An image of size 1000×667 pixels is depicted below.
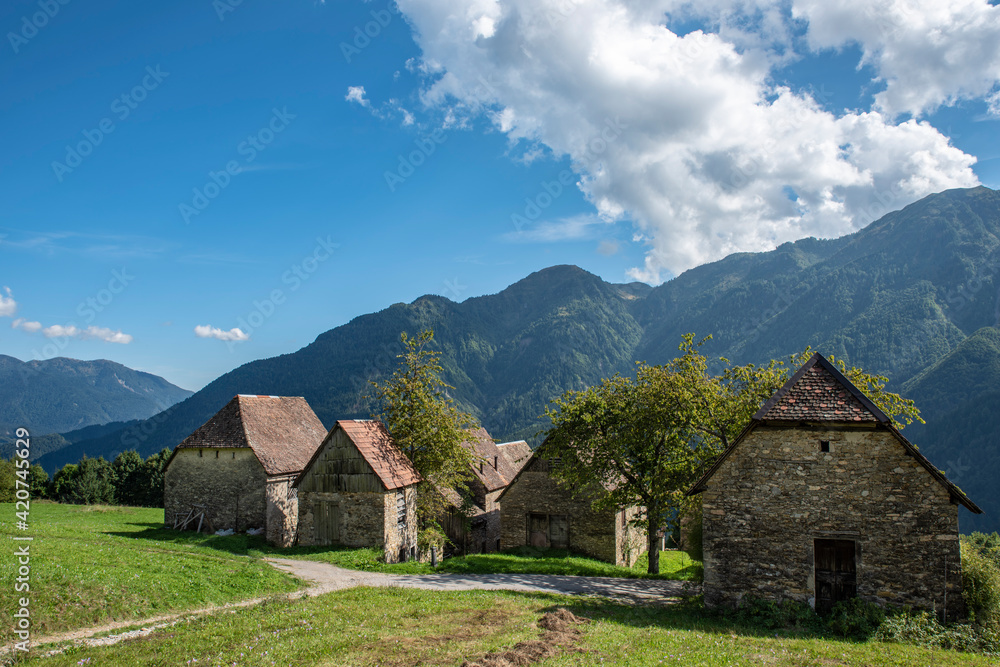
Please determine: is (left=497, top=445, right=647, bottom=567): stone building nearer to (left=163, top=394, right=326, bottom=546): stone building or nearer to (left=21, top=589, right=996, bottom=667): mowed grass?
(left=163, top=394, right=326, bottom=546): stone building

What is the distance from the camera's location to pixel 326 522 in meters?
26.8

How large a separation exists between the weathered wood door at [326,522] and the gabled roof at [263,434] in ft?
18.4

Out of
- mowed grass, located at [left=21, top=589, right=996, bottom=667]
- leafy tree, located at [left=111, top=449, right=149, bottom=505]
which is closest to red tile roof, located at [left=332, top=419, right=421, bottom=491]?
mowed grass, located at [left=21, top=589, right=996, bottom=667]

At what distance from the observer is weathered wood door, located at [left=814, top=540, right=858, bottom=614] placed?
15422 millimetres

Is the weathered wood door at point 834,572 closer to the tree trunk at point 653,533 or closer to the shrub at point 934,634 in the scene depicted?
the shrub at point 934,634

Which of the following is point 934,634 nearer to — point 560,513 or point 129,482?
point 560,513

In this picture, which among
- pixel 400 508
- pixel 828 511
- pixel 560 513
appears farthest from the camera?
pixel 560 513

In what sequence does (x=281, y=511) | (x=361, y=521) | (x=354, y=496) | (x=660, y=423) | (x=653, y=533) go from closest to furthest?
A: (x=660, y=423), (x=361, y=521), (x=354, y=496), (x=653, y=533), (x=281, y=511)

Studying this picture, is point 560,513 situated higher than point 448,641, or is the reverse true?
point 448,641

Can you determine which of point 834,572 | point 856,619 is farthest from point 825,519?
point 856,619

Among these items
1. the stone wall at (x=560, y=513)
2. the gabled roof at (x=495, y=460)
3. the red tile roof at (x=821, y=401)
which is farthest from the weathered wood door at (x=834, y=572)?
the gabled roof at (x=495, y=460)

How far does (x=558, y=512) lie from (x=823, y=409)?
18.8 m

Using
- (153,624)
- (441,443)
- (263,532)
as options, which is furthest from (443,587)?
(263,532)

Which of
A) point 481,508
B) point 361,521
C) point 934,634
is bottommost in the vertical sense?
point 481,508
